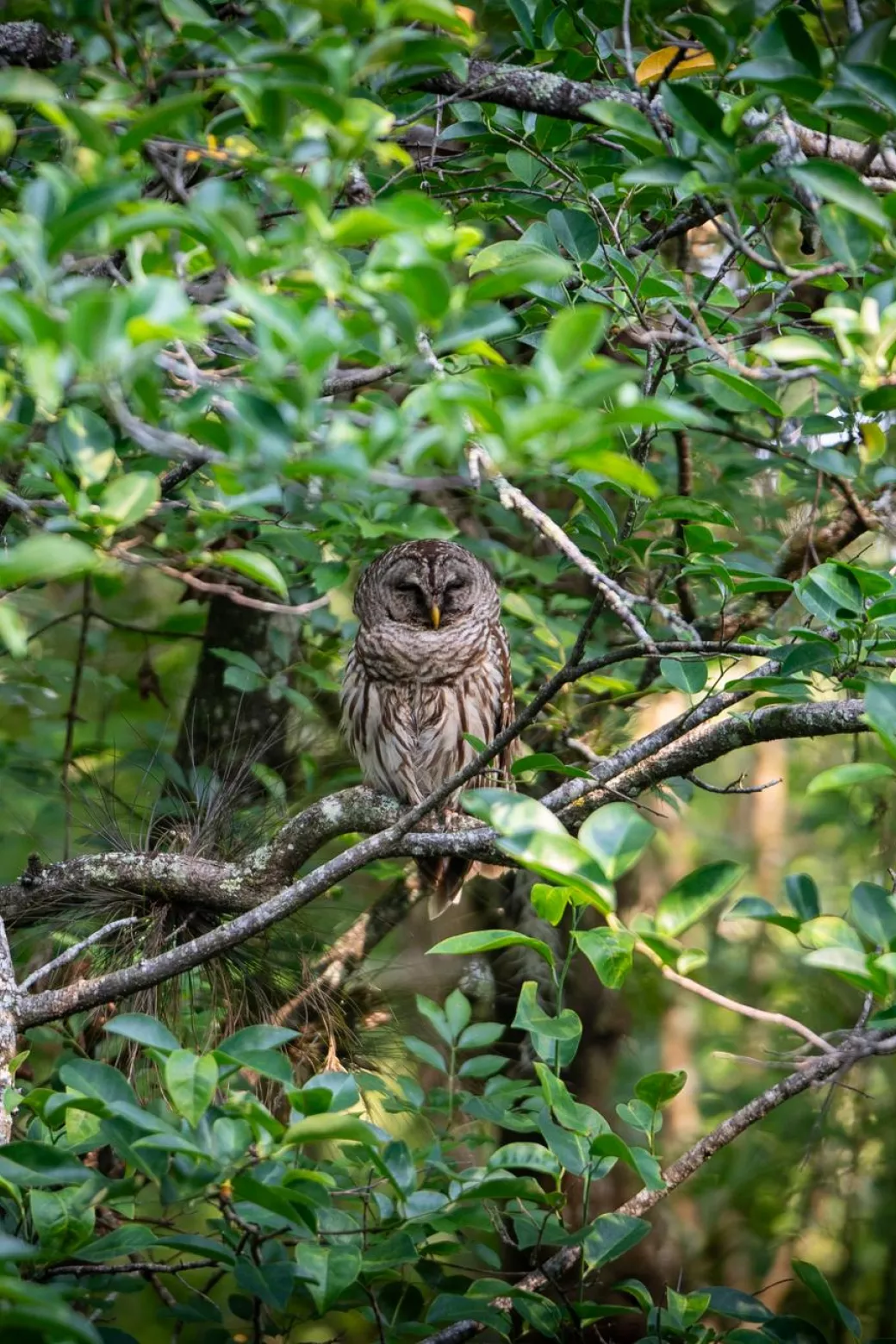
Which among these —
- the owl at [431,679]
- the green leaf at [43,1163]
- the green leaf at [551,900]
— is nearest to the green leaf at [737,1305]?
the green leaf at [551,900]

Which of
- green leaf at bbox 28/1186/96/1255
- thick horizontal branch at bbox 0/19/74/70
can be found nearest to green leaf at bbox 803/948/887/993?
green leaf at bbox 28/1186/96/1255

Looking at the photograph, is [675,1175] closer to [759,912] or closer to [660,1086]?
[660,1086]

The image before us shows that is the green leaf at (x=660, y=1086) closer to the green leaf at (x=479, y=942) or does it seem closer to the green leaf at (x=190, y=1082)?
the green leaf at (x=479, y=942)

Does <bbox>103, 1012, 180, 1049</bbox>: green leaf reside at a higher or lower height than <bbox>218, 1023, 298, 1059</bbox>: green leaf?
higher

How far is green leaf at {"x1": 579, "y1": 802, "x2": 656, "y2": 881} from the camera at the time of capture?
5.28 feet

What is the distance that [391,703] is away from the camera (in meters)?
4.68

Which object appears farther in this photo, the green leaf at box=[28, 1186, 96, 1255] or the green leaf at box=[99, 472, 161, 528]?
the green leaf at box=[28, 1186, 96, 1255]

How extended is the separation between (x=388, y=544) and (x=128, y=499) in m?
2.59

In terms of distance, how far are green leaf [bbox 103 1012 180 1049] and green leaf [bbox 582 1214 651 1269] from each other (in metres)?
0.95

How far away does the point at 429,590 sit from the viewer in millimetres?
4707

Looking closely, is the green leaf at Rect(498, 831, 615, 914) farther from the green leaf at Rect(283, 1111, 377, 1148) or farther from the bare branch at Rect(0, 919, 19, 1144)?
the bare branch at Rect(0, 919, 19, 1144)

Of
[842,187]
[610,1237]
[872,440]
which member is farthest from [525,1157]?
[842,187]

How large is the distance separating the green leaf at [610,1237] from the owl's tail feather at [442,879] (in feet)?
6.81

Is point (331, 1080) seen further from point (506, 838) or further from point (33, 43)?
point (33, 43)
